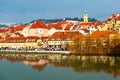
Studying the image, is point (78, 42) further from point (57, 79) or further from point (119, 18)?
point (57, 79)

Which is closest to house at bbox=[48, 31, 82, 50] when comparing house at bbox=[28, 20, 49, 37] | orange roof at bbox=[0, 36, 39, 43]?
orange roof at bbox=[0, 36, 39, 43]

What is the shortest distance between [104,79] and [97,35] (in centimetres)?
1982

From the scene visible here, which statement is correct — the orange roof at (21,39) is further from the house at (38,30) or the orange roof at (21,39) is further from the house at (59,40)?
the house at (38,30)

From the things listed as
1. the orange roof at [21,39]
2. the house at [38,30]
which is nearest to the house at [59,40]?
the orange roof at [21,39]

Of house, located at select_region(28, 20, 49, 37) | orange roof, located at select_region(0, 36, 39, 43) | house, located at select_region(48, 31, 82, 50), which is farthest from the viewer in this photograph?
house, located at select_region(28, 20, 49, 37)

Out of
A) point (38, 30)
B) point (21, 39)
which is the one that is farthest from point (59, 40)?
point (38, 30)

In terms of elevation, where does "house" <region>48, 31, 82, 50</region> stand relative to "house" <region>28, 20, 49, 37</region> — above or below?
below

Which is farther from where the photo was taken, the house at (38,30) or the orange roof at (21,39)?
the house at (38,30)

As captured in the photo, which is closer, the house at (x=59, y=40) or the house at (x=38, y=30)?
the house at (x=59, y=40)

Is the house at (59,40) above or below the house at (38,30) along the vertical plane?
below

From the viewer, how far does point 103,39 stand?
34.9 metres

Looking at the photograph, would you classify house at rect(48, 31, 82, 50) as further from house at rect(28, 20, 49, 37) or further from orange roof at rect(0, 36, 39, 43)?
house at rect(28, 20, 49, 37)

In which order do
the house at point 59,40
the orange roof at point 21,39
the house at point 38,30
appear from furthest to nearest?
1. the house at point 38,30
2. the orange roof at point 21,39
3. the house at point 59,40

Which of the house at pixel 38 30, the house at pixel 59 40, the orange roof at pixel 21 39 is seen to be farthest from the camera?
the house at pixel 38 30
